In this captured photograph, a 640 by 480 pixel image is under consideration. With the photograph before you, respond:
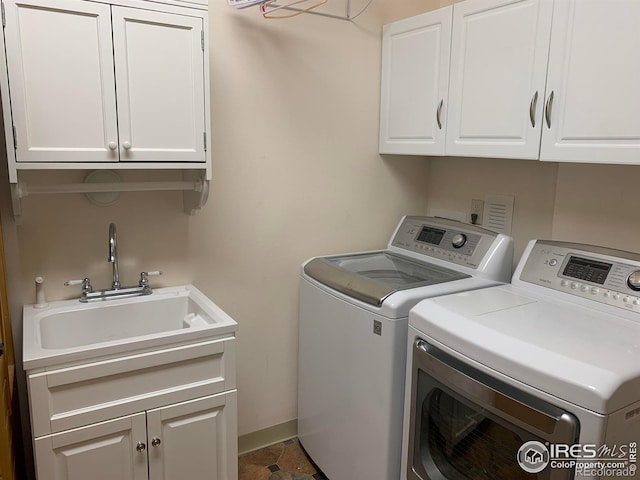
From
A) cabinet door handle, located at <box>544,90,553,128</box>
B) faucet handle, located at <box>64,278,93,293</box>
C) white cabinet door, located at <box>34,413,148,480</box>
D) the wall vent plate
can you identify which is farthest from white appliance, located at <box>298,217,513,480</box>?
faucet handle, located at <box>64,278,93,293</box>

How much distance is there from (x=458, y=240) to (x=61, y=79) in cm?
163

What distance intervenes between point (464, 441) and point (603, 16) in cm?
138

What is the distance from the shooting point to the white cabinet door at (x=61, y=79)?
4.85 ft

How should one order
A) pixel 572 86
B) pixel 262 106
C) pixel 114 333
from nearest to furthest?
pixel 572 86 → pixel 114 333 → pixel 262 106

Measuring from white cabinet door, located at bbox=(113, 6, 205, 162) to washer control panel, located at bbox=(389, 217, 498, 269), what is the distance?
3.67 ft

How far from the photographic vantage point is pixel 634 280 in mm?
Result: 1561

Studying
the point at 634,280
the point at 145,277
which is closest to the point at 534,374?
the point at 634,280

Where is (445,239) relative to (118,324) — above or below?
above

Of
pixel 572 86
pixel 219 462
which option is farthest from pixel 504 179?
pixel 219 462

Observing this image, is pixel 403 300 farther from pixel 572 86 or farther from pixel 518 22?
pixel 518 22

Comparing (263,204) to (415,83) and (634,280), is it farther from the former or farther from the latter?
(634,280)

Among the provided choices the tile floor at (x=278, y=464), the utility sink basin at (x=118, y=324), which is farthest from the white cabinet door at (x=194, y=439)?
the tile floor at (x=278, y=464)

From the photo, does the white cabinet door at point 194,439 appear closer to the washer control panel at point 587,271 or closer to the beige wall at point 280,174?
the beige wall at point 280,174

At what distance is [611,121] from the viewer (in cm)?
153
